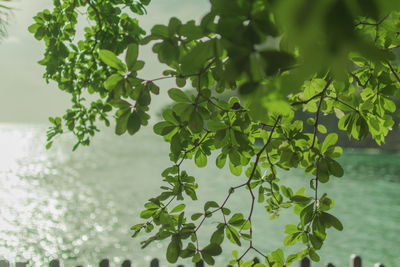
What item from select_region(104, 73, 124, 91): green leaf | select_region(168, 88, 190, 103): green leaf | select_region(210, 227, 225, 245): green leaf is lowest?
select_region(210, 227, 225, 245): green leaf

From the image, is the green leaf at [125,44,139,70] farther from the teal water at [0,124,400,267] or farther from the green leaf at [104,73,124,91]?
the teal water at [0,124,400,267]

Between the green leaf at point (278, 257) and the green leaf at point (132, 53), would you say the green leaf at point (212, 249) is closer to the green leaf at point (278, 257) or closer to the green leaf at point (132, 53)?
the green leaf at point (278, 257)

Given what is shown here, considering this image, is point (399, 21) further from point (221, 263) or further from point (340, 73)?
point (221, 263)

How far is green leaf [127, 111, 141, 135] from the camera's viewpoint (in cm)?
95

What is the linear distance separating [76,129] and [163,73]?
1.57m

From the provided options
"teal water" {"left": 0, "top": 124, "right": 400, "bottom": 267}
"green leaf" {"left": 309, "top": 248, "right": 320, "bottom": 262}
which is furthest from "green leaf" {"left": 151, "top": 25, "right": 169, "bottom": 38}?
"teal water" {"left": 0, "top": 124, "right": 400, "bottom": 267}

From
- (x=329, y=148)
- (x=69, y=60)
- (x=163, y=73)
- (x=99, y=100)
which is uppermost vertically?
(x=69, y=60)

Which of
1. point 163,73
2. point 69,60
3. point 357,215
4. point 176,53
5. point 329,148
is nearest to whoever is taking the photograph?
point 176,53

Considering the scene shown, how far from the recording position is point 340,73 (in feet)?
1.41

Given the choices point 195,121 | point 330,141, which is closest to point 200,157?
point 195,121

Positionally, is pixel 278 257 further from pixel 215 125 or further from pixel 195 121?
pixel 195 121

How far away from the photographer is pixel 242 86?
21.3 inches

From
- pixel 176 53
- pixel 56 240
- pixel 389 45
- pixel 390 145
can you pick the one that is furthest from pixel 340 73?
pixel 390 145

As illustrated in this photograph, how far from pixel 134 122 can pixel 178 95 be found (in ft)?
0.65
